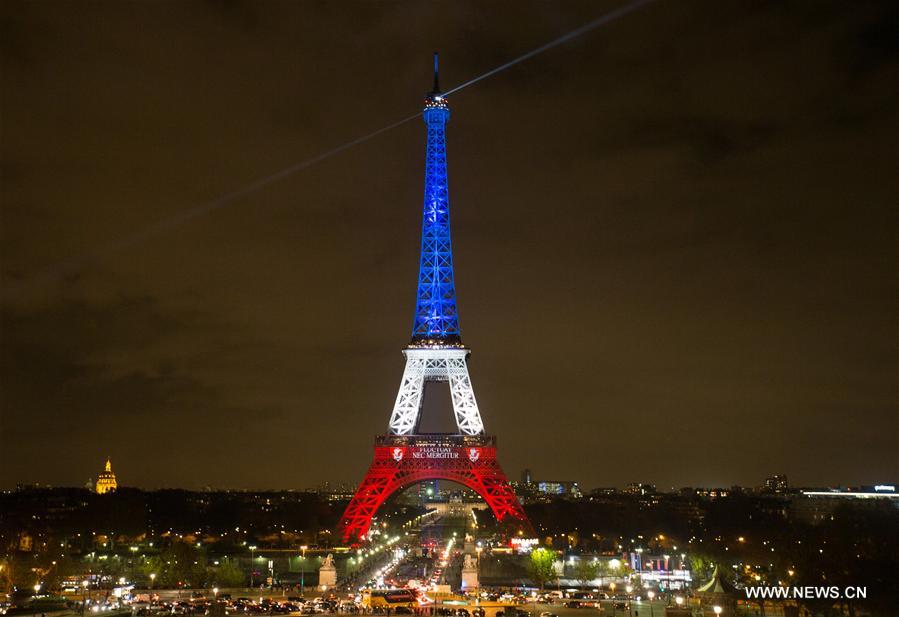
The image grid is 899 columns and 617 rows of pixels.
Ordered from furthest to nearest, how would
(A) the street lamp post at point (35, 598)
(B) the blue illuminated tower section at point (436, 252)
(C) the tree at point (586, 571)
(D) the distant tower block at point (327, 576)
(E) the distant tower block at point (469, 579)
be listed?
(B) the blue illuminated tower section at point (436, 252)
(C) the tree at point (586, 571)
(D) the distant tower block at point (327, 576)
(E) the distant tower block at point (469, 579)
(A) the street lamp post at point (35, 598)

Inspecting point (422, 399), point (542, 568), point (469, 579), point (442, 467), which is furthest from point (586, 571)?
point (422, 399)

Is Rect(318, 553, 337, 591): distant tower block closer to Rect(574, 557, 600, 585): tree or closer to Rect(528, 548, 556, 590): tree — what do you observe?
Rect(528, 548, 556, 590): tree

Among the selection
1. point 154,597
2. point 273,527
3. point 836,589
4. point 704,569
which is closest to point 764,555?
point 704,569

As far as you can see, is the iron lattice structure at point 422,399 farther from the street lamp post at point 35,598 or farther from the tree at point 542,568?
the street lamp post at point 35,598

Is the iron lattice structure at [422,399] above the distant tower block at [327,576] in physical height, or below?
above

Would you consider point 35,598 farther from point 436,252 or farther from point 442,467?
point 436,252

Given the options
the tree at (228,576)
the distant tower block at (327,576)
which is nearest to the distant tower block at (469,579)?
the distant tower block at (327,576)

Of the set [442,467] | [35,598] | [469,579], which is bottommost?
[35,598]

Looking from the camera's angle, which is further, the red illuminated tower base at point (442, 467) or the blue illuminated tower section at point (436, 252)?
the blue illuminated tower section at point (436, 252)
